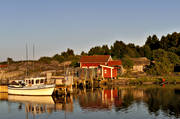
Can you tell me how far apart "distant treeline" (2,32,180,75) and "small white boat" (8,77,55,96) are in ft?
137

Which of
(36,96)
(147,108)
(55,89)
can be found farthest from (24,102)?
(147,108)

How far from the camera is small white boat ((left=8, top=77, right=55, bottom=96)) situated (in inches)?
2025

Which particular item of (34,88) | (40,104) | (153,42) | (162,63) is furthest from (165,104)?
(153,42)

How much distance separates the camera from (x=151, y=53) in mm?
120812

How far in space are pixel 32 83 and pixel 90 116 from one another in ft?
72.6

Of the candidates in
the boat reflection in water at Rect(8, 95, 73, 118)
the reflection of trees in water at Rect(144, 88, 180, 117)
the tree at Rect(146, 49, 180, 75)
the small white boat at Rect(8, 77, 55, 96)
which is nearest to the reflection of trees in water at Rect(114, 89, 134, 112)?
the reflection of trees in water at Rect(144, 88, 180, 117)

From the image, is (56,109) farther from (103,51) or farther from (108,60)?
(103,51)

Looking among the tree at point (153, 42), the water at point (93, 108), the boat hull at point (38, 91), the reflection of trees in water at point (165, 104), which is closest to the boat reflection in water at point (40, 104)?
the water at point (93, 108)

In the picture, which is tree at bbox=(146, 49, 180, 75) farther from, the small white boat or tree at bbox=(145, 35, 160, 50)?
the small white boat

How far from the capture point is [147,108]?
39.4 m

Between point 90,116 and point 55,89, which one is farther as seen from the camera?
point 55,89

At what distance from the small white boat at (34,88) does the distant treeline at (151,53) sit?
41642 millimetres

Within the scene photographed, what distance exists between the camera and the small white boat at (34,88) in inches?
2025

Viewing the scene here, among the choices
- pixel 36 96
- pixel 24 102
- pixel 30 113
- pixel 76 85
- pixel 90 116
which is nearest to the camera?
pixel 90 116
